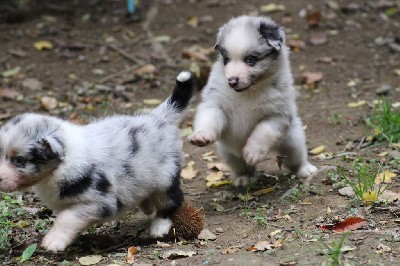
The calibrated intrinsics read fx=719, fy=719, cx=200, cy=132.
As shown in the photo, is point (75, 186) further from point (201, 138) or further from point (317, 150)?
point (317, 150)

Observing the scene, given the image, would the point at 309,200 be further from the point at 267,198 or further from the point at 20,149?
the point at 20,149

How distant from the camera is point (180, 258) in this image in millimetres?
4832

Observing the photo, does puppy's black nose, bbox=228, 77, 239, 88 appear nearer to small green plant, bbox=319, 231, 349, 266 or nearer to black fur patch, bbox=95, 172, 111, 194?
black fur patch, bbox=95, 172, 111, 194

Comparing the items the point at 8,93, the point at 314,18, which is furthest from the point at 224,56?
the point at 314,18

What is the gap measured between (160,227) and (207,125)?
3.36ft

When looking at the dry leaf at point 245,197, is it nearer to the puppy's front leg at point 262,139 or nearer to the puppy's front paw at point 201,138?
the puppy's front leg at point 262,139

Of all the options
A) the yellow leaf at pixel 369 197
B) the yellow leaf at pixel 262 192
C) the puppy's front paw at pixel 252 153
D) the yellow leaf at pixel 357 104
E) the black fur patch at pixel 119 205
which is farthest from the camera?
the yellow leaf at pixel 357 104

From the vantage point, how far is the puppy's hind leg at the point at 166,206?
5.39 metres

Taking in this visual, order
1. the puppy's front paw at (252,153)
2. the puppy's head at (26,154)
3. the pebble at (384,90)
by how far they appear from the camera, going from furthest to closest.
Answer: the pebble at (384,90)
the puppy's front paw at (252,153)
the puppy's head at (26,154)

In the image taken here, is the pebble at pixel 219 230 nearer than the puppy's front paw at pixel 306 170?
Yes

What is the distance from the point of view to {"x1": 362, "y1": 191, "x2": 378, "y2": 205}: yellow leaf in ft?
17.5

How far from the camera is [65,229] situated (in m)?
4.80

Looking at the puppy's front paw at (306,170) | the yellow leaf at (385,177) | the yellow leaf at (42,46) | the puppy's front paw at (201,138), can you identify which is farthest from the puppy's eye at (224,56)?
the yellow leaf at (42,46)

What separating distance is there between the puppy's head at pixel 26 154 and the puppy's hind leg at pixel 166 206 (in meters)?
0.97
